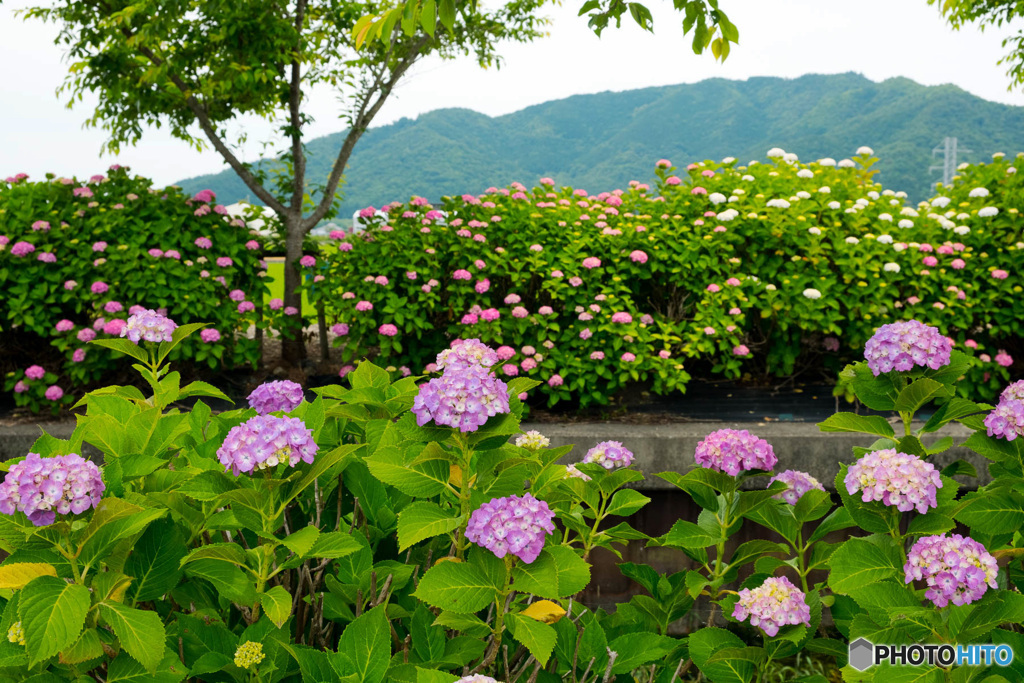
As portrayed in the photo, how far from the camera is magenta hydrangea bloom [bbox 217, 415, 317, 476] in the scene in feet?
4.34

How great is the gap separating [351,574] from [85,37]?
→ 18.0 ft

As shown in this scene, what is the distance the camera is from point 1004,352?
5383 mm

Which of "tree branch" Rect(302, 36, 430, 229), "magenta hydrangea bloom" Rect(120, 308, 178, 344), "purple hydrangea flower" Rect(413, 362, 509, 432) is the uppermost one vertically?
"tree branch" Rect(302, 36, 430, 229)

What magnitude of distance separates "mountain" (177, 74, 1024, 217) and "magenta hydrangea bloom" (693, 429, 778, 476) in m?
51.7

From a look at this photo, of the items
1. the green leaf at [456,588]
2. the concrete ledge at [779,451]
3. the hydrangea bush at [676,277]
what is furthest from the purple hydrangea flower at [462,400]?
the hydrangea bush at [676,277]

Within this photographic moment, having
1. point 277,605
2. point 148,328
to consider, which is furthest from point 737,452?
point 148,328

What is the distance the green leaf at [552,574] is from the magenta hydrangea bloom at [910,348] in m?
1.04

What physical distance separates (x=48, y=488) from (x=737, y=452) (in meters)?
1.54

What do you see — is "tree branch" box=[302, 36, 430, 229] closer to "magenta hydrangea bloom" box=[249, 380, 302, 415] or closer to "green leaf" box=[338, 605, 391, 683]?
"magenta hydrangea bloom" box=[249, 380, 302, 415]

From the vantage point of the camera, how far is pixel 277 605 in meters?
1.36

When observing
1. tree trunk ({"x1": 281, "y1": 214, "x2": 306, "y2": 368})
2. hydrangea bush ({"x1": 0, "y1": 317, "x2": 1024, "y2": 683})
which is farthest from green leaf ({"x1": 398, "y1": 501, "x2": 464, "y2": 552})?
tree trunk ({"x1": 281, "y1": 214, "x2": 306, "y2": 368})

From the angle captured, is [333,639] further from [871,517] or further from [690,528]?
[871,517]

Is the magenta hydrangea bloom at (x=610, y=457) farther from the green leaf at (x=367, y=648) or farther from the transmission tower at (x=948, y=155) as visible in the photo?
the transmission tower at (x=948, y=155)

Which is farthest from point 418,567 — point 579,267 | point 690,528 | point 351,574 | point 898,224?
point 898,224
